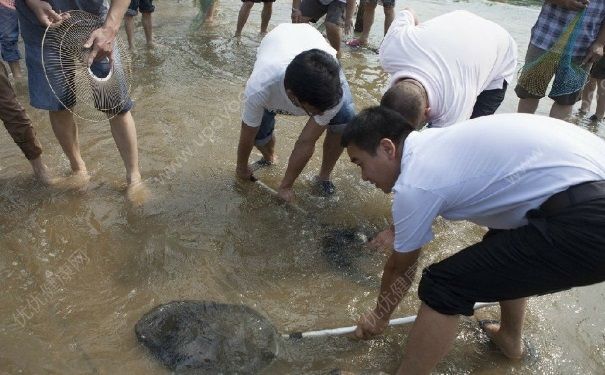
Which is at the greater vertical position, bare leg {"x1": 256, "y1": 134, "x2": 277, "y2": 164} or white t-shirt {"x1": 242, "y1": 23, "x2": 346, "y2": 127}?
white t-shirt {"x1": 242, "y1": 23, "x2": 346, "y2": 127}

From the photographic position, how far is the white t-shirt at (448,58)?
283 cm

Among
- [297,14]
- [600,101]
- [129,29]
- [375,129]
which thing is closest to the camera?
[375,129]

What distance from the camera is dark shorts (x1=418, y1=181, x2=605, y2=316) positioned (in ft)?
5.36

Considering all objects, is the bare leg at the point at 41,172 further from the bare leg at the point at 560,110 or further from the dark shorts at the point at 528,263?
the bare leg at the point at 560,110

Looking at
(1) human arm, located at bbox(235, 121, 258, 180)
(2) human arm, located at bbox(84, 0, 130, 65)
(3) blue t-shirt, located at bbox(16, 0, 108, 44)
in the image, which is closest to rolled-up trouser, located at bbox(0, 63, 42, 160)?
(3) blue t-shirt, located at bbox(16, 0, 108, 44)

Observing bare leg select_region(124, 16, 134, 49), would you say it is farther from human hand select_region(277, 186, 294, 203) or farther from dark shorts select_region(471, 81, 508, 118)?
dark shorts select_region(471, 81, 508, 118)

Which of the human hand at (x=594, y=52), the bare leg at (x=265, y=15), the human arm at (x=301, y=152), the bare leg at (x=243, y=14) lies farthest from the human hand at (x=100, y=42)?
the bare leg at (x=265, y=15)

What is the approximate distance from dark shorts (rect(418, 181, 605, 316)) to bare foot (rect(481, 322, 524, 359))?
26.5 inches

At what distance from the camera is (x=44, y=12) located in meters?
2.64

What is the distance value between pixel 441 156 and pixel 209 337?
145cm

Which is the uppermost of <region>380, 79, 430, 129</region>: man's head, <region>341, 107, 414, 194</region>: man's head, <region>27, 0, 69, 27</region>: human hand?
<region>27, 0, 69, 27</region>: human hand

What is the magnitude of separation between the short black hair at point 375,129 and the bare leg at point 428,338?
2.43 ft

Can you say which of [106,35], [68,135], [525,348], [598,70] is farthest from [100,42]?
[598,70]

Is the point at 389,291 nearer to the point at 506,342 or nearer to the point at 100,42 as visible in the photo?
the point at 506,342
